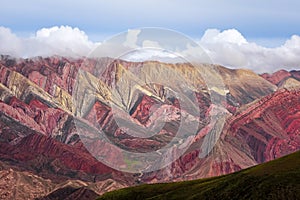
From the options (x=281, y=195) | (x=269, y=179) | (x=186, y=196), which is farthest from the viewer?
(x=186, y=196)

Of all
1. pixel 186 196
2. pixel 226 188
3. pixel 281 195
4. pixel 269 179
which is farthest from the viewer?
pixel 186 196

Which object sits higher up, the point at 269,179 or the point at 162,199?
the point at 269,179

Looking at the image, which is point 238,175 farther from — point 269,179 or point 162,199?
point 162,199

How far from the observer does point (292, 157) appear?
189500 millimetres

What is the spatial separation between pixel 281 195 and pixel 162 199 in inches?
2195

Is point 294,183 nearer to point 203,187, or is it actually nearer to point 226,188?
point 226,188

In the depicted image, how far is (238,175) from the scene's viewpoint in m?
187

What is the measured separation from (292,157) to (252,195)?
33874 millimetres

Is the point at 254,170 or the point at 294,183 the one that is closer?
the point at 294,183

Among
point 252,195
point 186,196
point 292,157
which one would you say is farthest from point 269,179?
point 186,196

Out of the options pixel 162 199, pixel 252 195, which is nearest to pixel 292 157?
pixel 252 195

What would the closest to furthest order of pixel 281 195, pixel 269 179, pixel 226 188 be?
pixel 281 195 < pixel 269 179 < pixel 226 188

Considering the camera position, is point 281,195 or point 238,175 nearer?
point 281,195

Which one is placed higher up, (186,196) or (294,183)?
(294,183)
